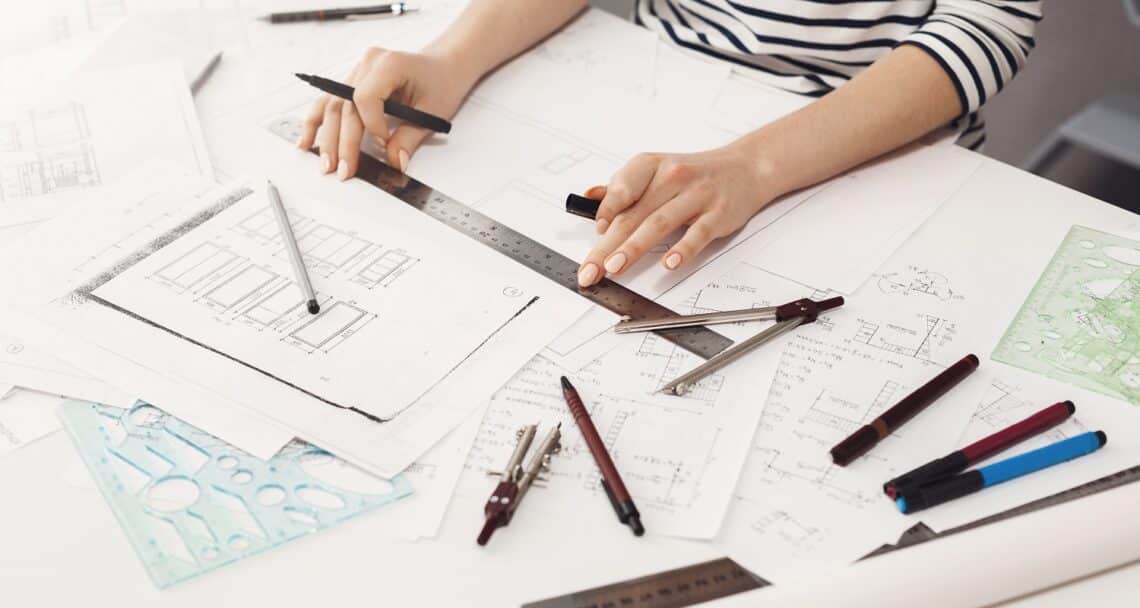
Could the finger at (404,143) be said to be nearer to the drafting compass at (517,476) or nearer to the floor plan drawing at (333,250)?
the floor plan drawing at (333,250)

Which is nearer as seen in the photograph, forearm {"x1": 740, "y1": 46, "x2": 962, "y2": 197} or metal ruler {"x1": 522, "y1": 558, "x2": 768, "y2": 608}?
metal ruler {"x1": 522, "y1": 558, "x2": 768, "y2": 608}

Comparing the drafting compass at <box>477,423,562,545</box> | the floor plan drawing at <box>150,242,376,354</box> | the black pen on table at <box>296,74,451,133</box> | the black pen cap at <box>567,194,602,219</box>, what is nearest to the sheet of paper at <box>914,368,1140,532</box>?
the drafting compass at <box>477,423,562,545</box>

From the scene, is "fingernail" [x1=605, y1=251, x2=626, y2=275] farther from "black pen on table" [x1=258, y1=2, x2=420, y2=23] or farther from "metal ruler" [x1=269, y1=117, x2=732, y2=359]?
"black pen on table" [x1=258, y1=2, x2=420, y2=23]

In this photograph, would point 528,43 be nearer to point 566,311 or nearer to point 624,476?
point 566,311

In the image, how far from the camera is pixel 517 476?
0.67m

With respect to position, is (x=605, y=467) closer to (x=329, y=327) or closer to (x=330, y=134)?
(x=329, y=327)

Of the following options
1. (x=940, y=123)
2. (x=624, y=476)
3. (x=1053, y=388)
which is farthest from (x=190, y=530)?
(x=940, y=123)

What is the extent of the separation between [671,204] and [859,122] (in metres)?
0.23

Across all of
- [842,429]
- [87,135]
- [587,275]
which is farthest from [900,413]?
[87,135]

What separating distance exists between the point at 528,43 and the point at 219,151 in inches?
15.0

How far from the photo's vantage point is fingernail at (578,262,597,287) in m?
0.83

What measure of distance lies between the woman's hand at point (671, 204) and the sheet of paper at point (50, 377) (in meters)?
0.38

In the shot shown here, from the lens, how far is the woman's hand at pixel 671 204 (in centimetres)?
85

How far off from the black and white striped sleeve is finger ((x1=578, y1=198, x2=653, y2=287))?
37cm
